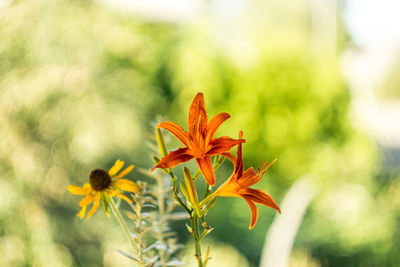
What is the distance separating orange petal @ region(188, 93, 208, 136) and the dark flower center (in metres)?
0.10

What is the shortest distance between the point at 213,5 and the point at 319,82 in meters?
0.62

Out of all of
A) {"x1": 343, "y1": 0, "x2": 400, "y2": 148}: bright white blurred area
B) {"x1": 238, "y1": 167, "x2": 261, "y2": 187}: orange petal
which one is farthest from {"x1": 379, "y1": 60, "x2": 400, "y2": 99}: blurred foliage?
{"x1": 238, "y1": 167, "x2": 261, "y2": 187}: orange petal

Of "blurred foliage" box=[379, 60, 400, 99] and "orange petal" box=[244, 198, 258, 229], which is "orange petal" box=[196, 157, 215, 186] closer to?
"orange petal" box=[244, 198, 258, 229]

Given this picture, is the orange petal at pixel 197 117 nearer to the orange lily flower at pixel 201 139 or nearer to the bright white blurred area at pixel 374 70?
the orange lily flower at pixel 201 139

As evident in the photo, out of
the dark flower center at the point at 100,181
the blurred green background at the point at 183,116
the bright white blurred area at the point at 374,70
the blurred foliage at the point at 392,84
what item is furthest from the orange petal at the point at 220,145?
the blurred foliage at the point at 392,84

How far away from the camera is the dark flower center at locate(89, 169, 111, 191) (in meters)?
0.29

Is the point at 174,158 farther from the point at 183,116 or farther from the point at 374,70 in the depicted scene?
the point at 374,70

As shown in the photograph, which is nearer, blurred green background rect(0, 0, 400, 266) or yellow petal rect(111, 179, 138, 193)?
yellow petal rect(111, 179, 138, 193)

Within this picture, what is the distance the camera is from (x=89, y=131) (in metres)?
0.96

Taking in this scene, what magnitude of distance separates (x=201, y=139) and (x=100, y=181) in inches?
4.3

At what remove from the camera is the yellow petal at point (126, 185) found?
0.27 metres

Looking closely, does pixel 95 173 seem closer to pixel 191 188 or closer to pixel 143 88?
pixel 191 188

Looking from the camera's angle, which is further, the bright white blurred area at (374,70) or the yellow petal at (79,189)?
the bright white blurred area at (374,70)

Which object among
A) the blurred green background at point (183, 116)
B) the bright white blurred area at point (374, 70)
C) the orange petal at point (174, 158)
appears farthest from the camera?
the bright white blurred area at point (374, 70)
